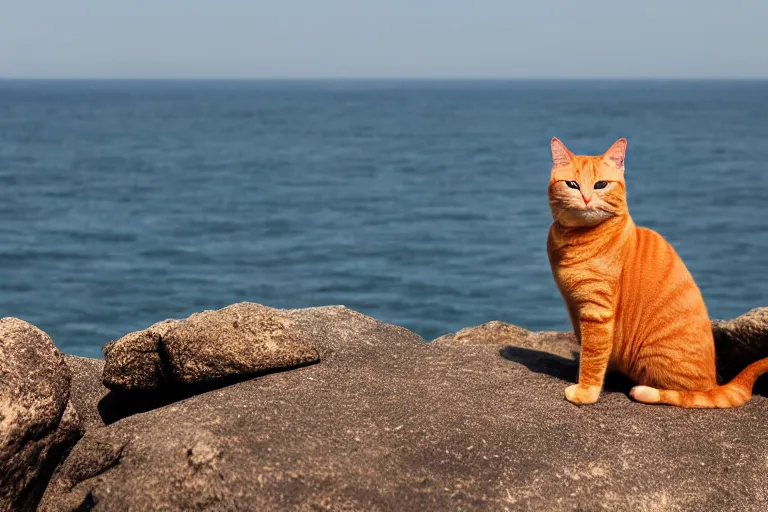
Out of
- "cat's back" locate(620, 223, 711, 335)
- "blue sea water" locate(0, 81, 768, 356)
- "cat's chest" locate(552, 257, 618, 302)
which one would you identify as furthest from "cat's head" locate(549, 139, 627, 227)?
"blue sea water" locate(0, 81, 768, 356)

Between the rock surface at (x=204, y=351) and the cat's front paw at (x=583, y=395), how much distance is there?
2.00 metres

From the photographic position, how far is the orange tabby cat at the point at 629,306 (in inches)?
244

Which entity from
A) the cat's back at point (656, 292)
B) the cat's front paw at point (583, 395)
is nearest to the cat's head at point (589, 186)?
the cat's back at point (656, 292)

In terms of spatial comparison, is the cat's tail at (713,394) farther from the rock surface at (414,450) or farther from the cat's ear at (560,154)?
the cat's ear at (560,154)

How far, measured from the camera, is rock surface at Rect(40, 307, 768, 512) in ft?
16.9

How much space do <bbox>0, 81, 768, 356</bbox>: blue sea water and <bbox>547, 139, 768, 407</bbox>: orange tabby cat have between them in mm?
10987

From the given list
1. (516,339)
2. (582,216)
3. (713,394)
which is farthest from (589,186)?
(516,339)

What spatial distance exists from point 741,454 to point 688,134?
60145 millimetres

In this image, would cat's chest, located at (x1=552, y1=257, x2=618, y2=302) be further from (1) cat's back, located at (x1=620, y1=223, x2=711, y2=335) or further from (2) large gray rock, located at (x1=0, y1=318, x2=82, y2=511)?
(2) large gray rock, located at (x1=0, y1=318, x2=82, y2=511)

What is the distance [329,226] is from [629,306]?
21.6 meters

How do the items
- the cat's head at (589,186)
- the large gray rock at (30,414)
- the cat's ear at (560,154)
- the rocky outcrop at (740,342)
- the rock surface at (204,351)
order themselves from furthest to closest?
the rocky outcrop at (740,342), the rock surface at (204,351), the cat's ear at (560,154), the cat's head at (589,186), the large gray rock at (30,414)

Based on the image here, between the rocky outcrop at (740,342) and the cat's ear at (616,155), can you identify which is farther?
the rocky outcrop at (740,342)

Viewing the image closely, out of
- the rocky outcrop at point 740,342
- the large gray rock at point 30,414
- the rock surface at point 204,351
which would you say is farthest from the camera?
the rocky outcrop at point 740,342

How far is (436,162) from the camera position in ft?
151
